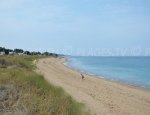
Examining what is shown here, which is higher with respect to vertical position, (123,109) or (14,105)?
(14,105)

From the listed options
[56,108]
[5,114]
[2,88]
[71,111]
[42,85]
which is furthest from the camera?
[42,85]

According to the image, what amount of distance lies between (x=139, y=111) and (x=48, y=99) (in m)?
Answer: 7.24

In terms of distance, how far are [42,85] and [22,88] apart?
1.88 metres

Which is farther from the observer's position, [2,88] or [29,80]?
[29,80]

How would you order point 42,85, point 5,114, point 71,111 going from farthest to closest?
point 42,85
point 71,111
point 5,114

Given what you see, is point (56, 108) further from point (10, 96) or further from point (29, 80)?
point (29, 80)

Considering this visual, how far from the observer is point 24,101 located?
9531 mm

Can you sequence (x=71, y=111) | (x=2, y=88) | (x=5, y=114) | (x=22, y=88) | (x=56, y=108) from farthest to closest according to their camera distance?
1. (x=22, y=88)
2. (x=2, y=88)
3. (x=71, y=111)
4. (x=56, y=108)
5. (x=5, y=114)

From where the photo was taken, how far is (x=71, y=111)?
973 cm

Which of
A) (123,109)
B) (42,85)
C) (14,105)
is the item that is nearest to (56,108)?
(14,105)

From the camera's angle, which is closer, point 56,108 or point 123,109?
point 56,108

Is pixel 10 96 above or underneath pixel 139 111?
above

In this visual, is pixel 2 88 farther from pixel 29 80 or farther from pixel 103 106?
pixel 103 106

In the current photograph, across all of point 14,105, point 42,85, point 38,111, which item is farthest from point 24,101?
point 42,85
